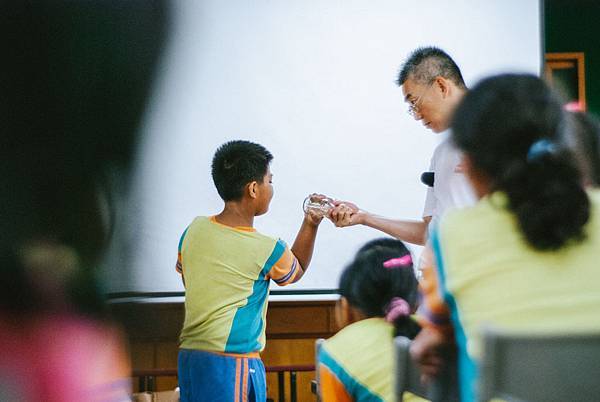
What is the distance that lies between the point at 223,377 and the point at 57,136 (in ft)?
6.22

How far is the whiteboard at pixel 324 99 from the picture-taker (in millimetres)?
3197

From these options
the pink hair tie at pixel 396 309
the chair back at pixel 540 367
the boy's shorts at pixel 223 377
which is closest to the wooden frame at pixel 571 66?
the boy's shorts at pixel 223 377

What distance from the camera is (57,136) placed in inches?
21.2

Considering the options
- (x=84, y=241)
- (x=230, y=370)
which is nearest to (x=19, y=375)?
(x=84, y=241)

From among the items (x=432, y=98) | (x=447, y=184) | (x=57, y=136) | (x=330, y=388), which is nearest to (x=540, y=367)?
(x=57, y=136)

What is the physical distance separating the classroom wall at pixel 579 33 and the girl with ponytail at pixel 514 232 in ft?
12.4

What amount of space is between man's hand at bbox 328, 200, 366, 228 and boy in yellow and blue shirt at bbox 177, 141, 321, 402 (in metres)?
0.20

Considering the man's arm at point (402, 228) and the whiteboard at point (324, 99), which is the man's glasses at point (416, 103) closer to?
the man's arm at point (402, 228)

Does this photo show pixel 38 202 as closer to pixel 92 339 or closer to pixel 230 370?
pixel 92 339

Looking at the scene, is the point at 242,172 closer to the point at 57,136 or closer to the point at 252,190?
the point at 252,190

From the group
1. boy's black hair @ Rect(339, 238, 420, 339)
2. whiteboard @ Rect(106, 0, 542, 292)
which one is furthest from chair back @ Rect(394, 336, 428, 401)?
whiteboard @ Rect(106, 0, 542, 292)

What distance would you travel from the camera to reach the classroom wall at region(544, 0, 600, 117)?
4520 mm

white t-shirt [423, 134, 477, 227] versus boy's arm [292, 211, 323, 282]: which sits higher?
white t-shirt [423, 134, 477, 227]

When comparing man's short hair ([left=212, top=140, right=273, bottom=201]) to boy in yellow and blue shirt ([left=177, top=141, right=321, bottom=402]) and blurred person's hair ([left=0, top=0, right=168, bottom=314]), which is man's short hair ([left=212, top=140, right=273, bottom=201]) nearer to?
boy in yellow and blue shirt ([left=177, top=141, right=321, bottom=402])
